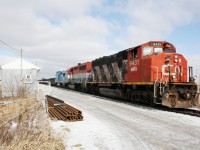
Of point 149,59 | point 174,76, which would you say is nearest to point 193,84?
point 174,76

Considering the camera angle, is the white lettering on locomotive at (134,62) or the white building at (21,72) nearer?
the white lettering on locomotive at (134,62)

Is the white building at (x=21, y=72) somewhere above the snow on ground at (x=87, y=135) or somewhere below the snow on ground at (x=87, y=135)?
above

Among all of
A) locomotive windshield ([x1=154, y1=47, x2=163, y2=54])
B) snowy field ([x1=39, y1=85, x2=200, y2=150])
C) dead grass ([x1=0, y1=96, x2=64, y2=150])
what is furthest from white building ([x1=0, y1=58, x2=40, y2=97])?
dead grass ([x1=0, y1=96, x2=64, y2=150])

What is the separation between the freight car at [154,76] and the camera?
16.1 m

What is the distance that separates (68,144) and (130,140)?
5.87 ft

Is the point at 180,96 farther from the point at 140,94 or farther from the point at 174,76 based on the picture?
the point at 140,94

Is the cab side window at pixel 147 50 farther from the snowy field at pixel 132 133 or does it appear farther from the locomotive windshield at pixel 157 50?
the snowy field at pixel 132 133

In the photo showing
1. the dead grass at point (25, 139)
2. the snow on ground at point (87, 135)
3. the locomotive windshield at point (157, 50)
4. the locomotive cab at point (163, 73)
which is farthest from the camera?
the locomotive windshield at point (157, 50)

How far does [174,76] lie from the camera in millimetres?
17438

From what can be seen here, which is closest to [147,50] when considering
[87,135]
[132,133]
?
[132,133]

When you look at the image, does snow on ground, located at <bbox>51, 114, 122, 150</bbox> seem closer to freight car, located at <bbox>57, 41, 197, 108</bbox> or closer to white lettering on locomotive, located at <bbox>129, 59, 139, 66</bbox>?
freight car, located at <bbox>57, 41, 197, 108</bbox>

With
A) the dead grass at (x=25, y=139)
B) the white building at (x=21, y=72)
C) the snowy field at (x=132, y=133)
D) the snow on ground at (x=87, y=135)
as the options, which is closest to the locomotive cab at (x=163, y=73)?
the snowy field at (x=132, y=133)

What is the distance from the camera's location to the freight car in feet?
52.8

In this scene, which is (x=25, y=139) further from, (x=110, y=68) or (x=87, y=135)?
(x=110, y=68)
